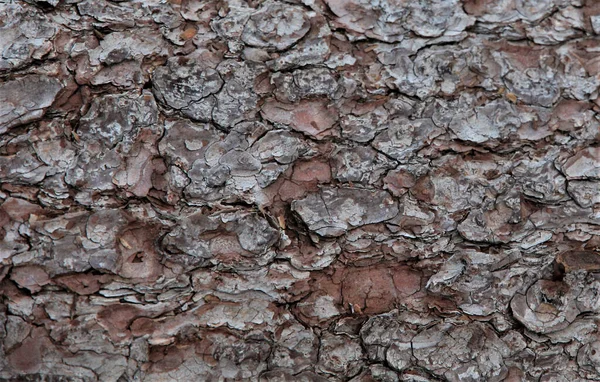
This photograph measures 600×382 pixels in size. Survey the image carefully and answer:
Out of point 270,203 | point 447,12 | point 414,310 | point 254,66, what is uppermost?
point 447,12

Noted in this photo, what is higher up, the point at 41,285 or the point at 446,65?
the point at 446,65

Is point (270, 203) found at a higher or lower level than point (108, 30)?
lower

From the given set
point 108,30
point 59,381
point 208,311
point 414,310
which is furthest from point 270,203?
point 59,381

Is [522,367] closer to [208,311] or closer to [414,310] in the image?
[414,310]

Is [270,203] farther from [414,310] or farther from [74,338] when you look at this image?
[74,338]

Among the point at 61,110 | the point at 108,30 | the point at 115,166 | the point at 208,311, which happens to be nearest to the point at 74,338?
the point at 208,311

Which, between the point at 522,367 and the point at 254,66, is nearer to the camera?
the point at 254,66
